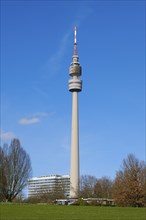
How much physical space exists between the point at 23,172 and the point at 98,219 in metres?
41.5

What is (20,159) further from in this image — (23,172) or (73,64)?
(73,64)

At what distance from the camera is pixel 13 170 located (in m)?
63.4

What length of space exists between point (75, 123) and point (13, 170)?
38365 mm

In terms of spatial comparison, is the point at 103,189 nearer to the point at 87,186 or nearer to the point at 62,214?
the point at 87,186

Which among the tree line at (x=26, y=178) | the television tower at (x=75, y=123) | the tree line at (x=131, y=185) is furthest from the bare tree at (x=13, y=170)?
the television tower at (x=75, y=123)

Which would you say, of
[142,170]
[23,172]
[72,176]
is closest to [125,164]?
[142,170]

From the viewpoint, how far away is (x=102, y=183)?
99.1 meters

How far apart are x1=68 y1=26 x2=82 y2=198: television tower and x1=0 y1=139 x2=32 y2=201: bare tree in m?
28.1

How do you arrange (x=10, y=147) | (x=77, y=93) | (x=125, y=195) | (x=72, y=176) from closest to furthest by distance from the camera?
(x=125, y=195)
(x=10, y=147)
(x=72, y=176)
(x=77, y=93)

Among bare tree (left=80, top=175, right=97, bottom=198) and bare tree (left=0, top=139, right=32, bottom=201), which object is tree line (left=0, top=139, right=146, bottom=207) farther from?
bare tree (left=80, top=175, right=97, bottom=198)

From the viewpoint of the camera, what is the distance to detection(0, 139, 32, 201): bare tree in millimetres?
62375

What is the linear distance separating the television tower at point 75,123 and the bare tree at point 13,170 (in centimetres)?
2812

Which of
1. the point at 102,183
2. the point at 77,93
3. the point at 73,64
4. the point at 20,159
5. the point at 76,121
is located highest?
the point at 73,64

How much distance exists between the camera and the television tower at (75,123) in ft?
307
